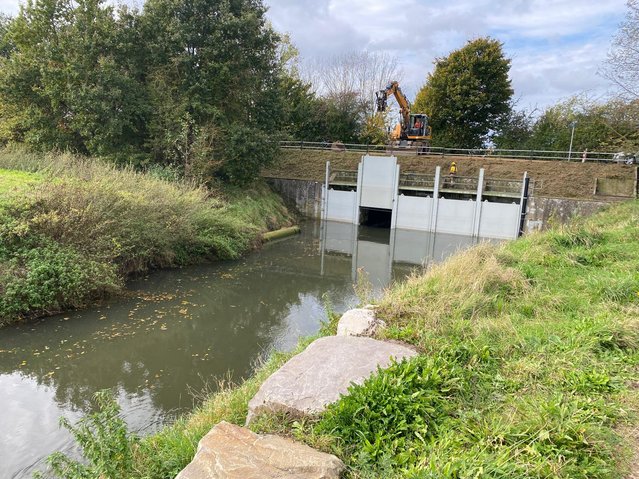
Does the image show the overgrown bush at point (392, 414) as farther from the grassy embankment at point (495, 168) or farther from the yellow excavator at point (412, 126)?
the yellow excavator at point (412, 126)

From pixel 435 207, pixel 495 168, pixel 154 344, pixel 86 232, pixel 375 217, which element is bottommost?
pixel 154 344

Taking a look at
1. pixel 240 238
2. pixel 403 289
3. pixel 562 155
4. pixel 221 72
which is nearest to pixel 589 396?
pixel 403 289

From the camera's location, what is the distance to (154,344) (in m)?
6.55

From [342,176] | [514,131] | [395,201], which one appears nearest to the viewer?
[395,201]

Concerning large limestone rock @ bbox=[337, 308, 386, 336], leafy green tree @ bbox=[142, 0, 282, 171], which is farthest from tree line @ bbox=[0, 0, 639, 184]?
large limestone rock @ bbox=[337, 308, 386, 336]

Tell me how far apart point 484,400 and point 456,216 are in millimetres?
16841

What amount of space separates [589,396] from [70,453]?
177 inches

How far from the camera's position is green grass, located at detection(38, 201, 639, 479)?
7.25ft

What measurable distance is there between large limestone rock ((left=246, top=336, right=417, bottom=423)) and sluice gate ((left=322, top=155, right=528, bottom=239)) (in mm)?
16076

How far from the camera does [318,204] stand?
71.0 feet

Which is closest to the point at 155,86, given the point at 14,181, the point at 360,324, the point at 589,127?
the point at 14,181

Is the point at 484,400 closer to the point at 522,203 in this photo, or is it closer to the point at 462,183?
the point at 522,203

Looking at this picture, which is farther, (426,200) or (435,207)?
(426,200)

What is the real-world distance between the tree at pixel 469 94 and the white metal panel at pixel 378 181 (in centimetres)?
715
